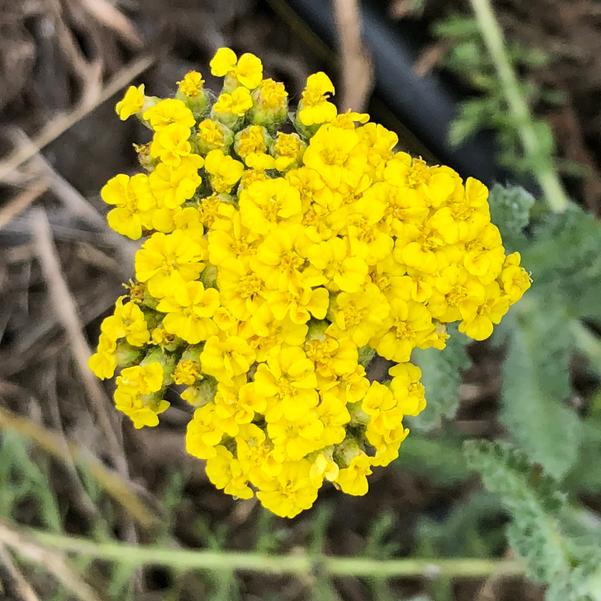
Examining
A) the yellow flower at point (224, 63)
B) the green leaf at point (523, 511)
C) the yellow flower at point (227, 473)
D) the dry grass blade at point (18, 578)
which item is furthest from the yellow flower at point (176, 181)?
the dry grass blade at point (18, 578)

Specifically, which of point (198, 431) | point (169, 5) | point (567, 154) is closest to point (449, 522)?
point (567, 154)

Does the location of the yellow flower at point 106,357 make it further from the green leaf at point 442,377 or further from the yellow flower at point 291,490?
the green leaf at point 442,377

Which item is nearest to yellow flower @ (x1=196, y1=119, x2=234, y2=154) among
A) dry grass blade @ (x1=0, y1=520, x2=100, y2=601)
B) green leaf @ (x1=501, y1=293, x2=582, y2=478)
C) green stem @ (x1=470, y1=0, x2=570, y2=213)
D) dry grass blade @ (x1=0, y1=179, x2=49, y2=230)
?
green leaf @ (x1=501, y1=293, x2=582, y2=478)

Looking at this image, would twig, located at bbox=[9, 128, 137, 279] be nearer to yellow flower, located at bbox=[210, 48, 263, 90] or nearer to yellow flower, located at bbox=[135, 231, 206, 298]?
yellow flower, located at bbox=[210, 48, 263, 90]

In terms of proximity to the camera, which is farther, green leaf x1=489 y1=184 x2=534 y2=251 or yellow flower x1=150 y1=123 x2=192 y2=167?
green leaf x1=489 y1=184 x2=534 y2=251

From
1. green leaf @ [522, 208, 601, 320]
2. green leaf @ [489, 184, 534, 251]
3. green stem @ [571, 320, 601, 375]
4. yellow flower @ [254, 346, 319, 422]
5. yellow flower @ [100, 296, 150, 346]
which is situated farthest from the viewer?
green stem @ [571, 320, 601, 375]

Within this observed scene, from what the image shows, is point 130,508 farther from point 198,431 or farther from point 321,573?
point 198,431

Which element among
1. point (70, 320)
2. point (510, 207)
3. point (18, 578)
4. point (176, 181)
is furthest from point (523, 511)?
point (70, 320)
